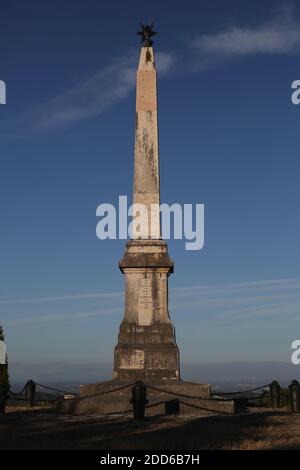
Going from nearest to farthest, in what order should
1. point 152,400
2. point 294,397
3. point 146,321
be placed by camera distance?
point 152,400, point 294,397, point 146,321

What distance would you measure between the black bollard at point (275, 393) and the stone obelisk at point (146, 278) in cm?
389

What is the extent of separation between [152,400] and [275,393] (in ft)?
17.0

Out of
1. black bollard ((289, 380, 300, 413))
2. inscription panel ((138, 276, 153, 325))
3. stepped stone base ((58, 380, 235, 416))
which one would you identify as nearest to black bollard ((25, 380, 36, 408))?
stepped stone base ((58, 380, 235, 416))

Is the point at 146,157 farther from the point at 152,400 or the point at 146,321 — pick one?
the point at 152,400

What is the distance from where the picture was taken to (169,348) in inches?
658

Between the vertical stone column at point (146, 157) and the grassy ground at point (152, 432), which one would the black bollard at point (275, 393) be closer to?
the grassy ground at point (152, 432)

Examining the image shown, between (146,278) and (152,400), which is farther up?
(146,278)

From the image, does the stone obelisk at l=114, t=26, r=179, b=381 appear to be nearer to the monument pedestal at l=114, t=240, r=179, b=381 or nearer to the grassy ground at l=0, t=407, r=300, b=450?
the monument pedestal at l=114, t=240, r=179, b=381

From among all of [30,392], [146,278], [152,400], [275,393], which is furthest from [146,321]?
[275,393]

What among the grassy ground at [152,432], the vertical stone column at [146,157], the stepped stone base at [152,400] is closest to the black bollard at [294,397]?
the grassy ground at [152,432]

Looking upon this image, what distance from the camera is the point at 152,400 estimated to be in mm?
15312

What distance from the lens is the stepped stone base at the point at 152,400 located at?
15.2 meters

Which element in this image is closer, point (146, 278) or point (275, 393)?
point (146, 278)

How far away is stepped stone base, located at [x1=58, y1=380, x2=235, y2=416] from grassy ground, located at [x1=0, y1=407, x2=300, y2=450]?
0.72 metres
